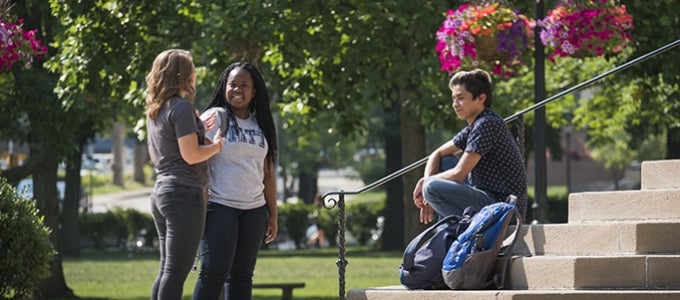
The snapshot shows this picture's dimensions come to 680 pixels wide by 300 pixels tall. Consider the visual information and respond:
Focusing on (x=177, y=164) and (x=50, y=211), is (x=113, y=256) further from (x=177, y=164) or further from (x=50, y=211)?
(x=177, y=164)

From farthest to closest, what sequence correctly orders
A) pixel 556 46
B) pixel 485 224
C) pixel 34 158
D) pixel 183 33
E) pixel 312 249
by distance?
pixel 312 249 → pixel 34 158 → pixel 183 33 → pixel 556 46 → pixel 485 224

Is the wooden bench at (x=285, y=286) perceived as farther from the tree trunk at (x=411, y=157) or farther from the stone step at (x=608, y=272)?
the stone step at (x=608, y=272)

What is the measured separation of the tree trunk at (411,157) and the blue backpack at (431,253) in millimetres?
7568

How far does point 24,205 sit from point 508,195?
4.18m

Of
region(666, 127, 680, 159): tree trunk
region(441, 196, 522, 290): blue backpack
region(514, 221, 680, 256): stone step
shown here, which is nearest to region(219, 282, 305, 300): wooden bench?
region(514, 221, 680, 256): stone step

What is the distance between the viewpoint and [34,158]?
2203 centimetres

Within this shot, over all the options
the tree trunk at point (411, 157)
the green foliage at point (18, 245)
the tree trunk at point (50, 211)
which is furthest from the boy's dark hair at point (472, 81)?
the tree trunk at point (50, 211)

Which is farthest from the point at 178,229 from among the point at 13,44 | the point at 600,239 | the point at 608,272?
the point at 13,44

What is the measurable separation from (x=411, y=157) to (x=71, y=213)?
73.8 feet

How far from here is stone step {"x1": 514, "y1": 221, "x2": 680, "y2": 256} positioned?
9.73 m

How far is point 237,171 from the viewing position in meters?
9.18

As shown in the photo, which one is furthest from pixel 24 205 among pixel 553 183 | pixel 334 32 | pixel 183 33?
pixel 553 183

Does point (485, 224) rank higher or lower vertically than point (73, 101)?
lower

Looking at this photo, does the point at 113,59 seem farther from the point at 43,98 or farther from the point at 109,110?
the point at 109,110
